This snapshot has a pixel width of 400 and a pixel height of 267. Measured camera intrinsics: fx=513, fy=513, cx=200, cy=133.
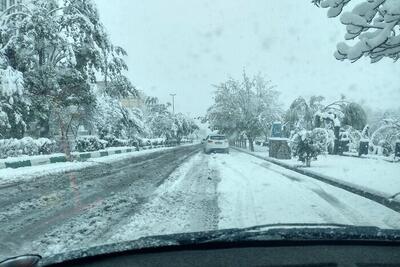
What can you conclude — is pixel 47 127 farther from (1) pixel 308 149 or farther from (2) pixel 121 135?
(1) pixel 308 149

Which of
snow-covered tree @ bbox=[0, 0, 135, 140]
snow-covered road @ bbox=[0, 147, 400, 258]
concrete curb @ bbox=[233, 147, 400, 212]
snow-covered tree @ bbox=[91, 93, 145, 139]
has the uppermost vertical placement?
snow-covered tree @ bbox=[0, 0, 135, 140]

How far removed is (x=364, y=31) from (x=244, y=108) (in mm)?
42660

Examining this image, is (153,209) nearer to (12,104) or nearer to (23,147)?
(23,147)

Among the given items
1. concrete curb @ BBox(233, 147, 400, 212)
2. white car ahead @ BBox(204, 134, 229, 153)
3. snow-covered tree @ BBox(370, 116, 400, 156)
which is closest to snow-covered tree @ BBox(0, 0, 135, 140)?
white car ahead @ BBox(204, 134, 229, 153)

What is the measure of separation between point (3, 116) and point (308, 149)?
583 inches

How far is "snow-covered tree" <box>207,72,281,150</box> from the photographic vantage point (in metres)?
48.0

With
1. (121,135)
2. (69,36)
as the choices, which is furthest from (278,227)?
(121,135)

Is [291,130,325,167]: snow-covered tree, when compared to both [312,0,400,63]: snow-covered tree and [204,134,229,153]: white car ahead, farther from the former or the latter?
[204,134,229,153]: white car ahead

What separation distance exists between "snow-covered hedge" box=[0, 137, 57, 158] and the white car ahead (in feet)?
38.4

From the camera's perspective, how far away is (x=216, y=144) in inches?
1384

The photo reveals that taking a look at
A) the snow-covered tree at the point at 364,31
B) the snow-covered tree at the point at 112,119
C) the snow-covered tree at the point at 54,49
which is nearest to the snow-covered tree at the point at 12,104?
the snow-covered tree at the point at 54,49

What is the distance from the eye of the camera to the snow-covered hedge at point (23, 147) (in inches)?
947

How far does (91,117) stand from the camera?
3412 cm

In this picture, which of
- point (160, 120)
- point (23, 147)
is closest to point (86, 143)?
point (23, 147)
